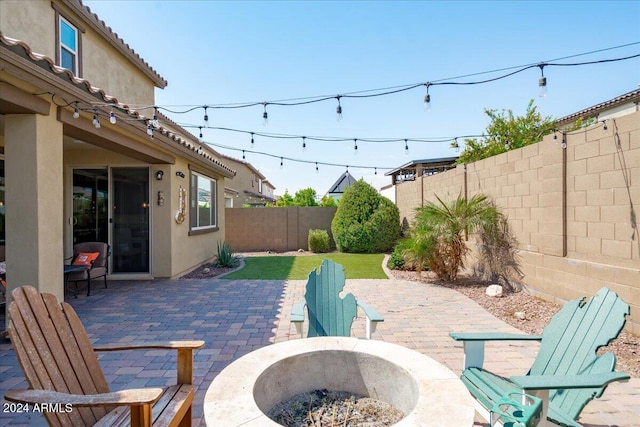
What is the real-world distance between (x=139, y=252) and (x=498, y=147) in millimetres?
12676

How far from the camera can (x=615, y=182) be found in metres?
4.31

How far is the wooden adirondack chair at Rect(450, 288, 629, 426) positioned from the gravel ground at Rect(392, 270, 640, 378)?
1487mm

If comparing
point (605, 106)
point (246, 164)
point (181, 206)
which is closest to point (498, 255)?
point (181, 206)

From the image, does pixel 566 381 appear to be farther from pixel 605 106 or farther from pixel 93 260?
pixel 605 106

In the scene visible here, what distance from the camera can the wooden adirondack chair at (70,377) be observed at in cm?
154

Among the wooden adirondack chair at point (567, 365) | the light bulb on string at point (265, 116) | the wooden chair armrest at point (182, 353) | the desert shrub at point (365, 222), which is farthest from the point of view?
the desert shrub at point (365, 222)

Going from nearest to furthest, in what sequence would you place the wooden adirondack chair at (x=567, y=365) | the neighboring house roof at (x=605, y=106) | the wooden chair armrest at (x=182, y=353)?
1. the wooden adirondack chair at (x=567, y=365)
2. the wooden chair armrest at (x=182, y=353)
3. the neighboring house roof at (x=605, y=106)

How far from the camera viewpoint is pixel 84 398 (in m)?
1.54

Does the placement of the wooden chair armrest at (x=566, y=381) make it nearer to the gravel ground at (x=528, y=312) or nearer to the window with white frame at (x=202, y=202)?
the gravel ground at (x=528, y=312)

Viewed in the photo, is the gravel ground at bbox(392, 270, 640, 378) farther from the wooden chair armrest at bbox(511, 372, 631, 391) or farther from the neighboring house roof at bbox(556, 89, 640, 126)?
the neighboring house roof at bbox(556, 89, 640, 126)

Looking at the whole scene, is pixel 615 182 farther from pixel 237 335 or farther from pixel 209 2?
pixel 209 2

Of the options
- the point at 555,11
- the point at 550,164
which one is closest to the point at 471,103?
the point at 555,11

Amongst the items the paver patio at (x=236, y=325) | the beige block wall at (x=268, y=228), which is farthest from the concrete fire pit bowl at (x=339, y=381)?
the beige block wall at (x=268, y=228)

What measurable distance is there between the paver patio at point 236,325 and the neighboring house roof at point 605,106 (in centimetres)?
1010
